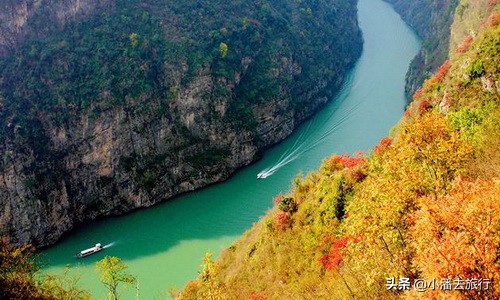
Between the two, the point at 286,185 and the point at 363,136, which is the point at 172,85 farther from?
the point at 363,136

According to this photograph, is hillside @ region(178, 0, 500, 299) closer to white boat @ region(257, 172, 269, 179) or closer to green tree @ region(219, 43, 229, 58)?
white boat @ region(257, 172, 269, 179)

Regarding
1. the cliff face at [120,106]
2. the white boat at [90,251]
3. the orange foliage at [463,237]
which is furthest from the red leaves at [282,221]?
the cliff face at [120,106]

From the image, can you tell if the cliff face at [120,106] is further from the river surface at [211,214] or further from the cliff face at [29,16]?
the river surface at [211,214]

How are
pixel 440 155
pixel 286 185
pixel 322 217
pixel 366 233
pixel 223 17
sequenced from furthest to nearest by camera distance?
pixel 223 17, pixel 286 185, pixel 322 217, pixel 440 155, pixel 366 233

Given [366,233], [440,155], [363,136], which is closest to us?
[366,233]

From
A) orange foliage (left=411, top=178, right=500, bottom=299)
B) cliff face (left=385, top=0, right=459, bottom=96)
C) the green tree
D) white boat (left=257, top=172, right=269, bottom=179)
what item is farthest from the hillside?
cliff face (left=385, top=0, right=459, bottom=96)

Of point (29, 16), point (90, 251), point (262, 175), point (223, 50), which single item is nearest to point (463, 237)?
point (90, 251)

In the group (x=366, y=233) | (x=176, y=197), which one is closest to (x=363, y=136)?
(x=176, y=197)
